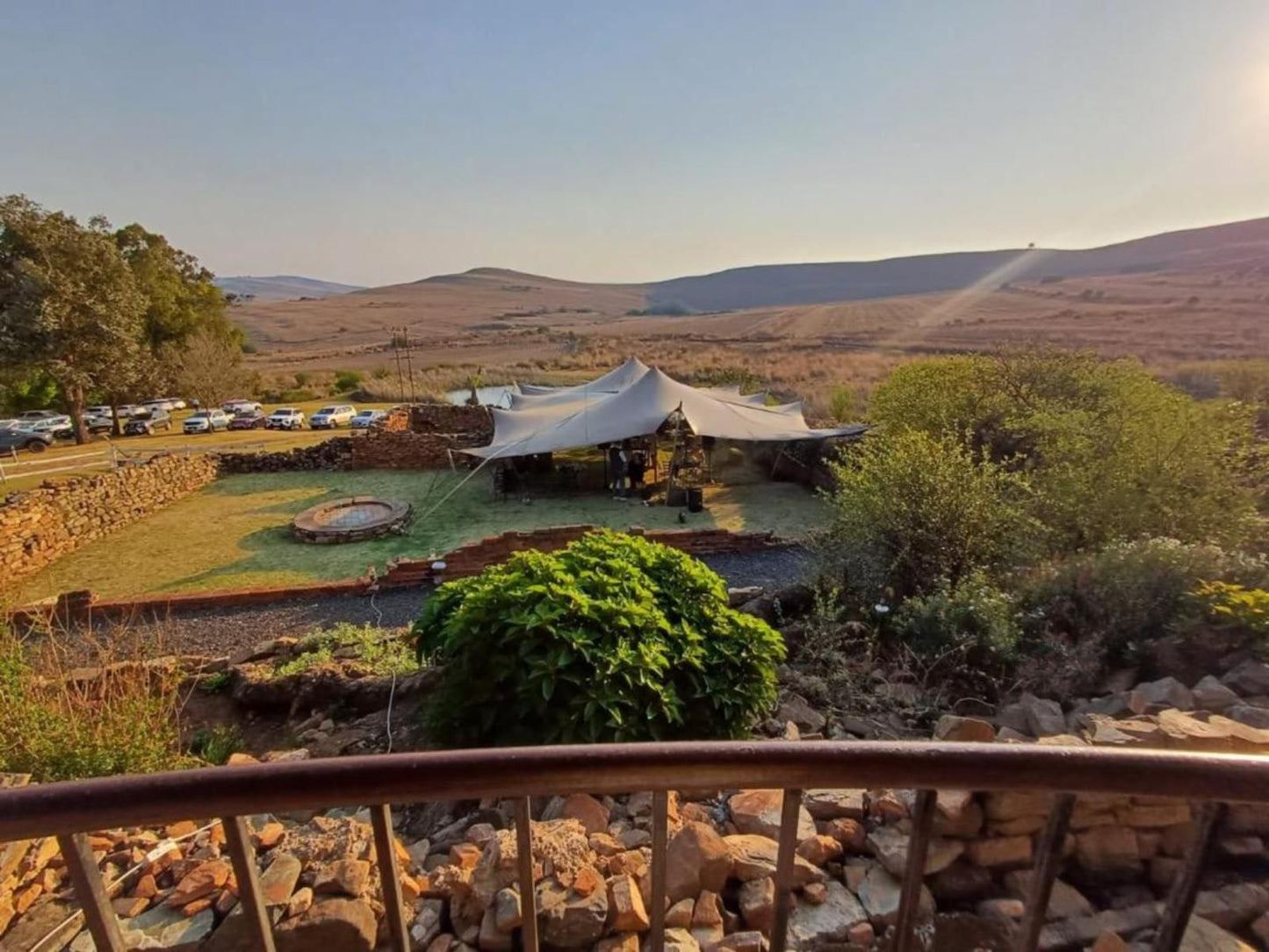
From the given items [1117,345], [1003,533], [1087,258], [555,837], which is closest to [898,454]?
[1003,533]

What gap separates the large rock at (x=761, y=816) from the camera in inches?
95.3

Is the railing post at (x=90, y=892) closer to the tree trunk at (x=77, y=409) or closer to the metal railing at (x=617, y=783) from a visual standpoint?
the metal railing at (x=617, y=783)

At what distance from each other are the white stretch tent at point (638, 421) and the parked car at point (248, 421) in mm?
14429

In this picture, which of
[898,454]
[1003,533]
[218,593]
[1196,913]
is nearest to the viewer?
[1196,913]

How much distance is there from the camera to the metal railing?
87 cm

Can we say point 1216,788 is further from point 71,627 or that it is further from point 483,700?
point 71,627

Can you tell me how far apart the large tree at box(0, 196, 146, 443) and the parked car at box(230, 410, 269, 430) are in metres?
3.64

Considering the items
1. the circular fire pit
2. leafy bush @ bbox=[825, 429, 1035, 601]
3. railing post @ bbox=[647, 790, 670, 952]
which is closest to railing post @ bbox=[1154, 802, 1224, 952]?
railing post @ bbox=[647, 790, 670, 952]

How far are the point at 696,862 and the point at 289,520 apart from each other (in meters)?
11.3

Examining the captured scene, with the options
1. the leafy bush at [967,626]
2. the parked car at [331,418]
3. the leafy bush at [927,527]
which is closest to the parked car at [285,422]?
the parked car at [331,418]

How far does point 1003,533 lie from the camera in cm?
565

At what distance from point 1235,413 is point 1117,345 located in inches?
1304

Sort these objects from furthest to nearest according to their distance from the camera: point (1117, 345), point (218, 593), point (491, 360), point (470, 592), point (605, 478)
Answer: point (491, 360)
point (1117, 345)
point (605, 478)
point (218, 593)
point (470, 592)

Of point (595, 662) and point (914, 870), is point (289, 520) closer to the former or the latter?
point (595, 662)
